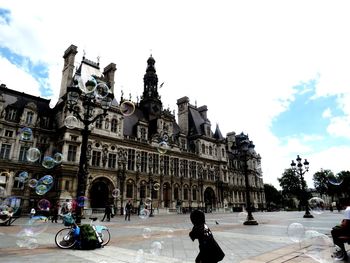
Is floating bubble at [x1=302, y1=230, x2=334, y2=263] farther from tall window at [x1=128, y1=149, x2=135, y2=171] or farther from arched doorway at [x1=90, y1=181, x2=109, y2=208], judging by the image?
tall window at [x1=128, y1=149, x2=135, y2=171]

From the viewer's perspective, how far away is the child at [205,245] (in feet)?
12.8

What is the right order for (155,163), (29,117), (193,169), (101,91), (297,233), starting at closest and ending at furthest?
1. (297,233)
2. (101,91)
3. (29,117)
4. (155,163)
5. (193,169)

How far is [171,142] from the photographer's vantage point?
4834 cm

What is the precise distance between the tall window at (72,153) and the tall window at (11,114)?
812 centimetres

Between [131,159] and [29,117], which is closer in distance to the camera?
[29,117]

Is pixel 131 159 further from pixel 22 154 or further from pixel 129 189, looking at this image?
pixel 22 154

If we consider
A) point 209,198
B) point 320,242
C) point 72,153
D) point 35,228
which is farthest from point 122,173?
point 320,242

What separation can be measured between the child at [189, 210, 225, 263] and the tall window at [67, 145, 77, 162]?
32929 millimetres

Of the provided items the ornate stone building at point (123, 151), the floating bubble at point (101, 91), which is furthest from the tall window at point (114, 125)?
the floating bubble at point (101, 91)

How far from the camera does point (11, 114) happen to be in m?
33.5

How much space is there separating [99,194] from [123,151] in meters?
7.36

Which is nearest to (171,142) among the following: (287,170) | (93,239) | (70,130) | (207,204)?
(207,204)

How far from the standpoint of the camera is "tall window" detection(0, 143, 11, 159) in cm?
3111

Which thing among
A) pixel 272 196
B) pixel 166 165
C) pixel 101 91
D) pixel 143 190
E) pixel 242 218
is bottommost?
pixel 242 218
